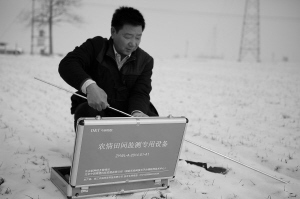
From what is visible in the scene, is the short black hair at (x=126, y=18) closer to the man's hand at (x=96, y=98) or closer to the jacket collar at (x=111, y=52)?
the jacket collar at (x=111, y=52)

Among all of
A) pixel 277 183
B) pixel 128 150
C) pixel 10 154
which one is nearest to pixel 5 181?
pixel 10 154

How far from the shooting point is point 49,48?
24844 mm

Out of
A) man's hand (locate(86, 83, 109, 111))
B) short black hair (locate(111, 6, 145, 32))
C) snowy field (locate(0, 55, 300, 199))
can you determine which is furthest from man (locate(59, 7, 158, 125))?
snowy field (locate(0, 55, 300, 199))

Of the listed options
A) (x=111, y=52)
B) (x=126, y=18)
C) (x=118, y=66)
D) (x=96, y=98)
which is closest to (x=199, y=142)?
(x=118, y=66)

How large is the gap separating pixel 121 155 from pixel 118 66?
1.08 m

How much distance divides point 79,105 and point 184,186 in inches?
50.8

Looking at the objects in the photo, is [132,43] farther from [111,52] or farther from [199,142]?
[199,142]

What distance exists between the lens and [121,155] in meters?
2.27

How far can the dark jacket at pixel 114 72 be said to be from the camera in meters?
2.92

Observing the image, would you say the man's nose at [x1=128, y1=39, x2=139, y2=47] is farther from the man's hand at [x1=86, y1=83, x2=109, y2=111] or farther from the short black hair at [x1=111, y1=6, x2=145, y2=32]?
the man's hand at [x1=86, y1=83, x2=109, y2=111]

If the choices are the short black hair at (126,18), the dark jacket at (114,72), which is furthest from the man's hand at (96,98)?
the short black hair at (126,18)

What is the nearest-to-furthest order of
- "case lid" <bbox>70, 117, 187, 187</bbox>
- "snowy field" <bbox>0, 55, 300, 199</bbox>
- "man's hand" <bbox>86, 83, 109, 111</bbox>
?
"case lid" <bbox>70, 117, 187, 187</bbox>
"man's hand" <bbox>86, 83, 109, 111</bbox>
"snowy field" <bbox>0, 55, 300, 199</bbox>

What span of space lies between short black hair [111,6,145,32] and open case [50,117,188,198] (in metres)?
1.00

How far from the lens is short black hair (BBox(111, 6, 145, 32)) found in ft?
9.14
